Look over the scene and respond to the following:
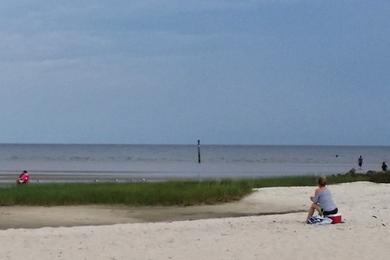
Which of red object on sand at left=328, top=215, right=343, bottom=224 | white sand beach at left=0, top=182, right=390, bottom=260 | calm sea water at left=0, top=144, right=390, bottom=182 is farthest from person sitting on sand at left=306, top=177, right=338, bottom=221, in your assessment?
calm sea water at left=0, top=144, right=390, bottom=182

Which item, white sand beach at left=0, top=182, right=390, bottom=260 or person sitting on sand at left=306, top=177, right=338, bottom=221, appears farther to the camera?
person sitting on sand at left=306, top=177, right=338, bottom=221

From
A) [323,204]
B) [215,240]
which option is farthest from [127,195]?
[215,240]

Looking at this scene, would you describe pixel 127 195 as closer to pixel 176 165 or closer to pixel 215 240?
pixel 215 240

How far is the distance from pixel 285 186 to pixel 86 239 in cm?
1557

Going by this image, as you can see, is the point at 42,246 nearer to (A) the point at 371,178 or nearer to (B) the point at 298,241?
(B) the point at 298,241

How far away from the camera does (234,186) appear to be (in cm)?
2438

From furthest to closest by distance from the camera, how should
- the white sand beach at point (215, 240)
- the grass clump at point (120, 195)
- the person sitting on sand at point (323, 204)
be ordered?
the grass clump at point (120, 195), the person sitting on sand at point (323, 204), the white sand beach at point (215, 240)

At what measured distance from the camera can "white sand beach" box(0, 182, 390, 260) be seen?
12.6 meters

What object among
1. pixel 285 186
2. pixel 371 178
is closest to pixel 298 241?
pixel 285 186

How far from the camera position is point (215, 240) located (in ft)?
46.8

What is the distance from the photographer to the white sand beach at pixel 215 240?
12.6m

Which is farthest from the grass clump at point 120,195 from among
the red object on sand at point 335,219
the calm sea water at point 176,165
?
the calm sea water at point 176,165

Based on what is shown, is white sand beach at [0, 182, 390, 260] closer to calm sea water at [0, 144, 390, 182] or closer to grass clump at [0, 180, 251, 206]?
grass clump at [0, 180, 251, 206]

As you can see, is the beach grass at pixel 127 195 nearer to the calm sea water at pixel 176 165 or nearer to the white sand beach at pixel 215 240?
the white sand beach at pixel 215 240
